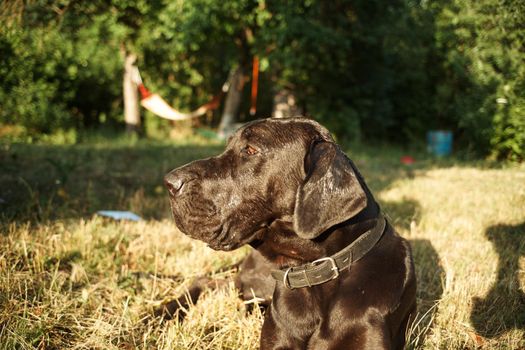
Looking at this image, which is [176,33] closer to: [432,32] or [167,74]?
[167,74]

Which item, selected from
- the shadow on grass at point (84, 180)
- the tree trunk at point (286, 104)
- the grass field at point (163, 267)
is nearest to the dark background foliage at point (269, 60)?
the tree trunk at point (286, 104)

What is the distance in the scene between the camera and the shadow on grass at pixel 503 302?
302cm

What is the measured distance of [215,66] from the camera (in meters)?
14.2

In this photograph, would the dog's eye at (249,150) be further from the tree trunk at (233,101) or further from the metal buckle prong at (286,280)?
the tree trunk at (233,101)

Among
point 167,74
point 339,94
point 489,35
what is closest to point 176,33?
point 167,74

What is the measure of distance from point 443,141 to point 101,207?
8428 mm

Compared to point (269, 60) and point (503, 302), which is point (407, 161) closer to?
point (269, 60)

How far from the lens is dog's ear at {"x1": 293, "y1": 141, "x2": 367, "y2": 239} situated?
220 centimetres

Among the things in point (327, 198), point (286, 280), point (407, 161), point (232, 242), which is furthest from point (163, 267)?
point (407, 161)

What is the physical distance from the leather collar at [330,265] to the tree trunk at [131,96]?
33.4 ft

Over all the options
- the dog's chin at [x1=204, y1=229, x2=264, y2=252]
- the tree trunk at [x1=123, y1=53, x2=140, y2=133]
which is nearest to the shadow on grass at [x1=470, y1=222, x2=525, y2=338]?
the dog's chin at [x1=204, y1=229, x2=264, y2=252]

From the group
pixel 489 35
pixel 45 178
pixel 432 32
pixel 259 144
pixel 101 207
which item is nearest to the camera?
pixel 259 144

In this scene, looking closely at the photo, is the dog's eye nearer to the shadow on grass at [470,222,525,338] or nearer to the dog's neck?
the dog's neck

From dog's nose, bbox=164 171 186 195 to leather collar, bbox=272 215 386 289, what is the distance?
0.72 meters
